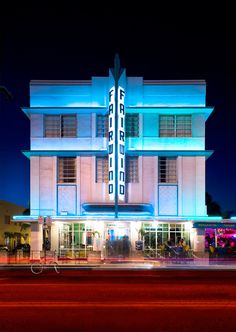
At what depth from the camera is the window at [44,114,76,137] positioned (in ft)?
130

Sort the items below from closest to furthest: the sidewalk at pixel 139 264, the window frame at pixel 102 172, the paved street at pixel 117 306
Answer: the paved street at pixel 117 306 < the sidewalk at pixel 139 264 < the window frame at pixel 102 172

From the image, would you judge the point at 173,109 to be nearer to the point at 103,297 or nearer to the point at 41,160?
the point at 41,160

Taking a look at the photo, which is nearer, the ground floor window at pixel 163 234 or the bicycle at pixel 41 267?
the bicycle at pixel 41 267

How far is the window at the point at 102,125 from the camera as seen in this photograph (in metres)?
39.7

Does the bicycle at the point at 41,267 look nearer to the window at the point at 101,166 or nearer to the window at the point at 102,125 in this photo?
the window at the point at 101,166

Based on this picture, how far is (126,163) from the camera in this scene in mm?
39531

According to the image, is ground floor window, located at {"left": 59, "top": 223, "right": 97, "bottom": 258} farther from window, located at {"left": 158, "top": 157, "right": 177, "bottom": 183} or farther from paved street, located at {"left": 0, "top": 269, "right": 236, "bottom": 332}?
paved street, located at {"left": 0, "top": 269, "right": 236, "bottom": 332}

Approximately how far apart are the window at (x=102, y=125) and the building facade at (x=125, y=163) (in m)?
0.08

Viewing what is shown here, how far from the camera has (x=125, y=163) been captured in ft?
129

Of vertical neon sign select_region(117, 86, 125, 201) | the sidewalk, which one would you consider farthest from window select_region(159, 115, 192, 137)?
the sidewalk

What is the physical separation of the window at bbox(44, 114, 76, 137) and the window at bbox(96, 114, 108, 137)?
1.83 metres

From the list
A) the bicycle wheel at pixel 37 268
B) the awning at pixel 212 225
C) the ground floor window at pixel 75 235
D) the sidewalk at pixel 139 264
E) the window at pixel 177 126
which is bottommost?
the sidewalk at pixel 139 264

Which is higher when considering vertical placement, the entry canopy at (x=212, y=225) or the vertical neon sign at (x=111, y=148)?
the vertical neon sign at (x=111, y=148)

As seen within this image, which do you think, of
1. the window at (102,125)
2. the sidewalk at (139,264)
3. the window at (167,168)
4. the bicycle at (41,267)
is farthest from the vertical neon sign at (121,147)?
the bicycle at (41,267)
